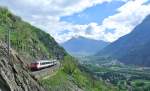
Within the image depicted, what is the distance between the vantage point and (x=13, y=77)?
51.8 meters

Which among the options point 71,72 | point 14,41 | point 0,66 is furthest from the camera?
point 71,72

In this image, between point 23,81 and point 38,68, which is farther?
point 38,68

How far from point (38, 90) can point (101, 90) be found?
14088 centimetres

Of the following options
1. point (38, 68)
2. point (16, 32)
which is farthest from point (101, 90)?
point (38, 68)

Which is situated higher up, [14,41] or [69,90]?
[14,41]

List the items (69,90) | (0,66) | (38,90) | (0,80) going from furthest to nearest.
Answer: (69,90) → (38,90) → (0,66) → (0,80)

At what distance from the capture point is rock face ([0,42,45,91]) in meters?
46.9

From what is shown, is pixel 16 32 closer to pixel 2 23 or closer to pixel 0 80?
pixel 2 23

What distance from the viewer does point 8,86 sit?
46.8 metres

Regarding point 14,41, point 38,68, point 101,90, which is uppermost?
point 14,41

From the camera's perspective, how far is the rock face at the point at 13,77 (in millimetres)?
46944

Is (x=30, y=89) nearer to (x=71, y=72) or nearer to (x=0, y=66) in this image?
(x=0, y=66)

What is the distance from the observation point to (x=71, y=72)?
18025 cm

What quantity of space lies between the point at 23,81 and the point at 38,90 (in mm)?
5519
